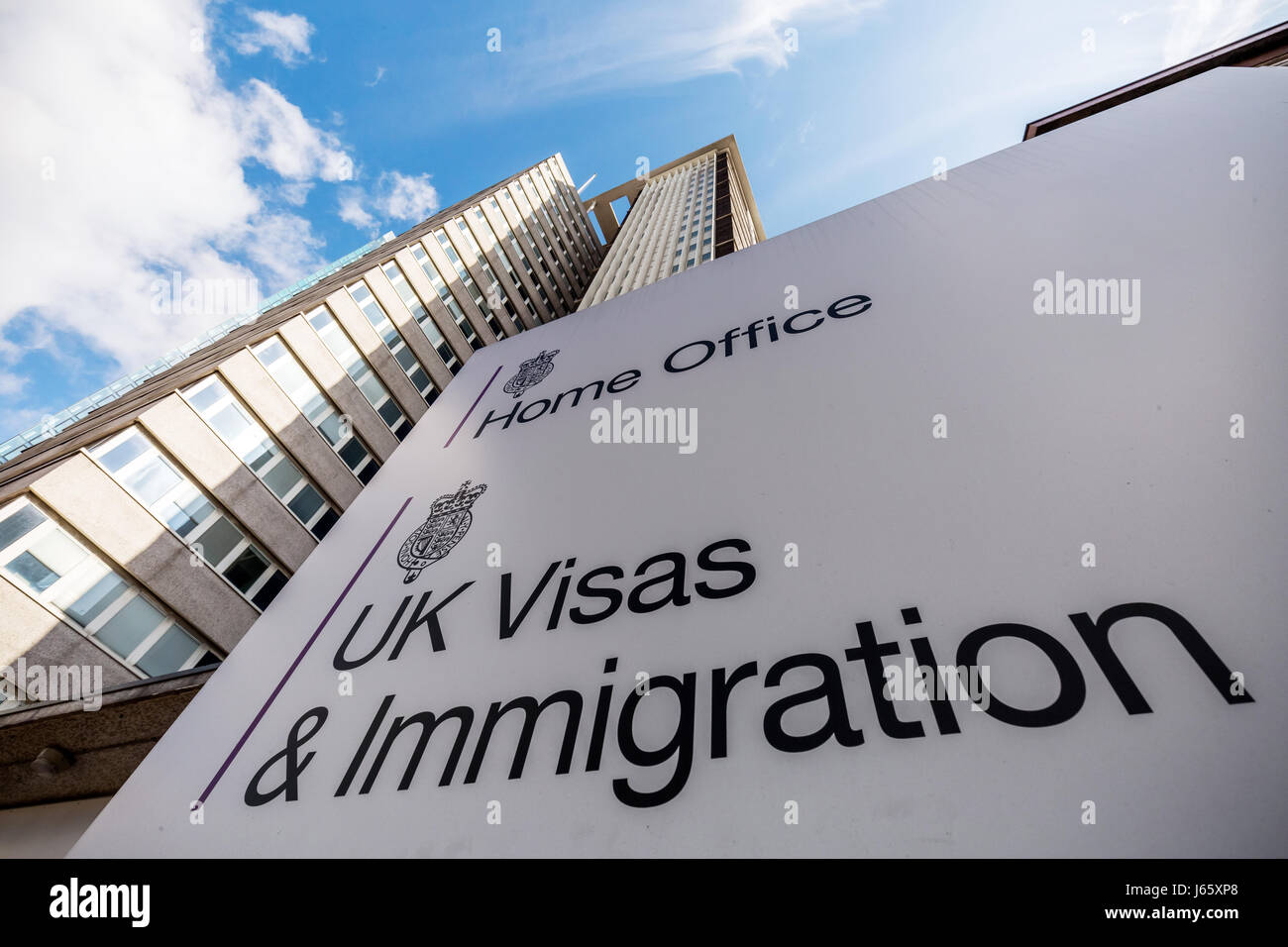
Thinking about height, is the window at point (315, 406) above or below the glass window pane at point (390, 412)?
below

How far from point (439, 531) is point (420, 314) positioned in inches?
633

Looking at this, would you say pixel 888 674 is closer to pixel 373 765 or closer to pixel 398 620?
pixel 373 765

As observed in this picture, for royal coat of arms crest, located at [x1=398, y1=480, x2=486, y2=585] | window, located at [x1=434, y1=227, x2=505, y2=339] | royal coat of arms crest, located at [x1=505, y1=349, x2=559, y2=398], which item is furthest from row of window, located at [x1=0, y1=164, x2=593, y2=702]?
royal coat of arms crest, located at [x1=505, y1=349, x2=559, y2=398]

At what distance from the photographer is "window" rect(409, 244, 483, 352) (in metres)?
18.8

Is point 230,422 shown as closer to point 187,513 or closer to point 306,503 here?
point 187,513

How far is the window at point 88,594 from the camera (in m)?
7.32

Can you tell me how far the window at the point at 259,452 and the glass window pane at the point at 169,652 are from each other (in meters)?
3.06

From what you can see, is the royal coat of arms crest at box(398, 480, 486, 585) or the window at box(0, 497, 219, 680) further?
the window at box(0, 497, 219, 680)

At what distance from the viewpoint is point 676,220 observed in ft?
125

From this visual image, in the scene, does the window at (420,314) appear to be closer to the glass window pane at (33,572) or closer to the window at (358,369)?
the window at (358,369)

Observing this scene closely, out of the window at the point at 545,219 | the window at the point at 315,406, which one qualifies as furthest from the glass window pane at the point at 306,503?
the window at the point at 545,219

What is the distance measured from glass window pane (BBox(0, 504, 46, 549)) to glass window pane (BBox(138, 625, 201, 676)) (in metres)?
2.57

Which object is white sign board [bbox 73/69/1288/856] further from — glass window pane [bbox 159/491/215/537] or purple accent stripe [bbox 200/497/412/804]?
glass window pane [bbox 159/491/215/537]

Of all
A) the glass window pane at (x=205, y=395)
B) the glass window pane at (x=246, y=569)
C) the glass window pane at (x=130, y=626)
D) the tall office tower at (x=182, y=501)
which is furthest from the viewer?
the glass window pane at (x=205, y=395)
